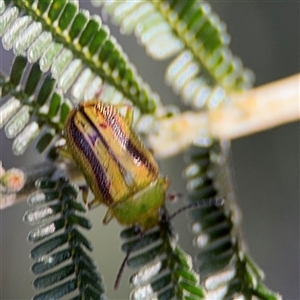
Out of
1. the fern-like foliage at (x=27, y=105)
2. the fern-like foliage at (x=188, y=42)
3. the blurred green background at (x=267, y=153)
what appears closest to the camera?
the fern-like foliage at (x=27, y=105)

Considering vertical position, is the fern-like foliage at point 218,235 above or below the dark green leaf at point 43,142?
below

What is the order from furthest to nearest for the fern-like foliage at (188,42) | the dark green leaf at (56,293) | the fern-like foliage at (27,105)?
1. the fern-like foliage at (188,42)
2. the fern-like foliage at (27,105)
3. the dark green leaf at (56,293)

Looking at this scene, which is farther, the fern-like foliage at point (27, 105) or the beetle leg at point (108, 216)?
the beetle leg at point (108, 216)

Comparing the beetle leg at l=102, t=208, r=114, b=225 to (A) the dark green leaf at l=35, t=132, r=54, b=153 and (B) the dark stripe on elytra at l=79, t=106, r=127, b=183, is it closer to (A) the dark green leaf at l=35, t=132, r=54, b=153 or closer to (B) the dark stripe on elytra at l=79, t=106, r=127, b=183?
(B) the dark stripe on elytra at l=79, t=106, r=127, b=183

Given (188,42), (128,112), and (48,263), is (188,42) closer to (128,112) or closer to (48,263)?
(128,112)

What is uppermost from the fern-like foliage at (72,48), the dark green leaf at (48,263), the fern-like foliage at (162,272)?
the fern-like foliage at (72,48)

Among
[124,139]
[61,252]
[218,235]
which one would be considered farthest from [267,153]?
[61,252]

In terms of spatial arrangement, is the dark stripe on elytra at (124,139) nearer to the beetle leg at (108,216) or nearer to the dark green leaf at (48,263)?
the beetle leg at (108,216)

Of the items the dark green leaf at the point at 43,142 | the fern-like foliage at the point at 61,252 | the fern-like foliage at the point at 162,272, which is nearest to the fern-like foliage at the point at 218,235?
the fern-like foliage at the point at 162,272
